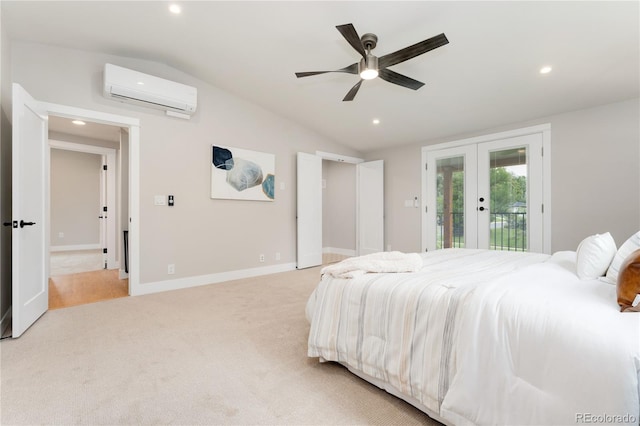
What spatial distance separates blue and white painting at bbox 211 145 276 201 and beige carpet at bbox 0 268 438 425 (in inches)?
75.0

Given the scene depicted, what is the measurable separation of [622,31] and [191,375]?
13.9ft

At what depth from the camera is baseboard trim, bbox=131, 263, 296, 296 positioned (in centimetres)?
358

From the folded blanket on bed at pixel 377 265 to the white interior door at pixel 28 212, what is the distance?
258 cm

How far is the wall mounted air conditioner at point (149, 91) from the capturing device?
3.19 meters

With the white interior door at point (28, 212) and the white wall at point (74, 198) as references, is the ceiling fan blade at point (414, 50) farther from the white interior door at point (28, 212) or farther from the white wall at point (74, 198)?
the white wall at point (74, 198)

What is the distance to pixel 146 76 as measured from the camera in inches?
133

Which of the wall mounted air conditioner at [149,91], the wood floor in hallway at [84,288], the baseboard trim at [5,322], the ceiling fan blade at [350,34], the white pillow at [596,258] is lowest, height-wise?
the wood floor in hallway at [84,288]

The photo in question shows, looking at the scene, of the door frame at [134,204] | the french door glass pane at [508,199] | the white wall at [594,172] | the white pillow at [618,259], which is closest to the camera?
the white pillow at [618,259]

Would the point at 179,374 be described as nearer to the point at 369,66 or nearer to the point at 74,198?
the point at 369,66

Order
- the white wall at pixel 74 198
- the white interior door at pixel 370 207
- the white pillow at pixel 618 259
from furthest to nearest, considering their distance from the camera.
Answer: the white wall at pixel 74 198
the white interior door at pixel 370 207
the white pillow at pixel 618 259

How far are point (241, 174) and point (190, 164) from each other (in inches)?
29.3

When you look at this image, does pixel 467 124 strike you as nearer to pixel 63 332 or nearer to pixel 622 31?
pixel 622 31

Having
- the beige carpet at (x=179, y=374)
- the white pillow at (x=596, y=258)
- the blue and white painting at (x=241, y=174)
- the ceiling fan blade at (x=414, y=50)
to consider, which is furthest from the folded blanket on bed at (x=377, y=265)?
the blue and white painting at (x=241, y=174)

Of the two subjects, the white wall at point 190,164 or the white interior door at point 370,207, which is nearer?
the white wall at point 190,164
